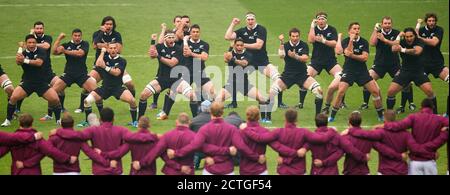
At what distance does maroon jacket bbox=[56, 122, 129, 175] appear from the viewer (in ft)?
55.1

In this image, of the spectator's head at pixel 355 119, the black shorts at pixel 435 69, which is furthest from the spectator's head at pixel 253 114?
the black shorts at pixel 435 69

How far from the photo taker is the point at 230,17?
104ft

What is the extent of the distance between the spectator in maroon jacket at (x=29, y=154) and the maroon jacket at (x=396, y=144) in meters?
4.59

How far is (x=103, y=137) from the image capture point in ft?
55.6

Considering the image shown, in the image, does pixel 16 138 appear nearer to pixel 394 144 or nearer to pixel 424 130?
pixel 394 144

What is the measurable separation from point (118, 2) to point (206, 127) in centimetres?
1668

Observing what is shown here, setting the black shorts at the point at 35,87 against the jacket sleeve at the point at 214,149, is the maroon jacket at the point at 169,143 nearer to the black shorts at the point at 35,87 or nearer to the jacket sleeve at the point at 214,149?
the jacket sleeve at the point at 214,149

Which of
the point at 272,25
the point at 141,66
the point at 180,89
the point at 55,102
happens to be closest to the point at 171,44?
the point at 180,89

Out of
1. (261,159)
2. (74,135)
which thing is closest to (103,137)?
(74,135)

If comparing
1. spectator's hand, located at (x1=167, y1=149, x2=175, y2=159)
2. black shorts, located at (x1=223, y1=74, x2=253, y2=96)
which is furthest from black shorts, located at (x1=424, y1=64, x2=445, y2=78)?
spectator's hand, located at (x1=167, y1=149, x2=175, y2=159)

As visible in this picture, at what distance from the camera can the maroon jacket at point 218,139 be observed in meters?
16.7

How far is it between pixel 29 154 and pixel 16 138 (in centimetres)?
38
